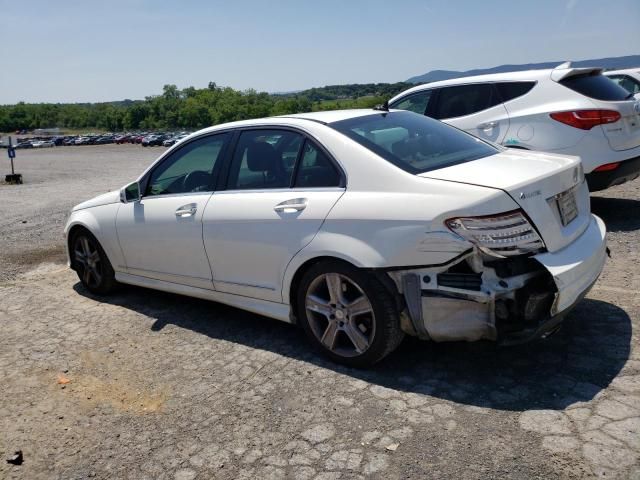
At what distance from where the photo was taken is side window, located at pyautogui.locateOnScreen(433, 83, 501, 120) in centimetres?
752

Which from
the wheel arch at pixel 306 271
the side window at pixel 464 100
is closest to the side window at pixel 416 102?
the side window at pixel 464 100

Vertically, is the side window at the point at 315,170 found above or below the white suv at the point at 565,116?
below

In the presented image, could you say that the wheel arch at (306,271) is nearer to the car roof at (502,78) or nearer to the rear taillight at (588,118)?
the rear taillight at (588,118)

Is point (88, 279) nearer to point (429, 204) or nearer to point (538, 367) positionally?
point (429, 204)

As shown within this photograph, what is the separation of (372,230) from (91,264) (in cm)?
343

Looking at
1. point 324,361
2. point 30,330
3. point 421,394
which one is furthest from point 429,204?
point 30,330

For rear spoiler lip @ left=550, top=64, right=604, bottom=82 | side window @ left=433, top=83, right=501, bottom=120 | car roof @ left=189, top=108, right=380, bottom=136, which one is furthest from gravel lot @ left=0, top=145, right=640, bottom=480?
side window @ left=433, top=83, right=501, bottom=120

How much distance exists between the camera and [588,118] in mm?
6562

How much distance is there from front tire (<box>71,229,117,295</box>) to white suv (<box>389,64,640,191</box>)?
4706 millimetres

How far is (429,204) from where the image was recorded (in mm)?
3361

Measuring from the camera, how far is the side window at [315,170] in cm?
390

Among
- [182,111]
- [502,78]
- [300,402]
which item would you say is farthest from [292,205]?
[182,111]

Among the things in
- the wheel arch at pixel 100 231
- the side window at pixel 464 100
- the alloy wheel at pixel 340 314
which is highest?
the side window at pixel 464 100

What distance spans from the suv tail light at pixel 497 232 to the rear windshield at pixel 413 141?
0.56 m
